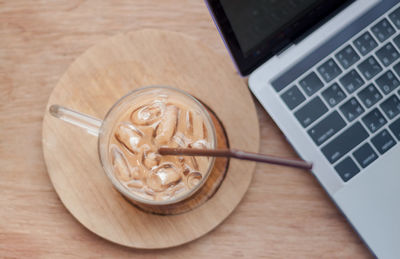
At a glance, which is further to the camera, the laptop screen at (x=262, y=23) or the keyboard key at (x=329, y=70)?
the keyboard key at (x=329, y=70)

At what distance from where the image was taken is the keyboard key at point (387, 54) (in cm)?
60

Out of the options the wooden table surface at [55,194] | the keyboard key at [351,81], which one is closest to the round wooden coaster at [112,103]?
the wooden table surface at [55,194]

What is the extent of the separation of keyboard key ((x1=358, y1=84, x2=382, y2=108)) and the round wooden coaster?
0.15 m

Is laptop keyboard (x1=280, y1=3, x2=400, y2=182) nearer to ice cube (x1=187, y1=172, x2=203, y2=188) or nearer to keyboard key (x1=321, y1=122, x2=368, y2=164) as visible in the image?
keyboard key (x1=321, y1=122, x2=368, y2=164)

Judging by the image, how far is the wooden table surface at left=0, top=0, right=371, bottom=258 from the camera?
61cm

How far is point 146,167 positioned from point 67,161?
0.11 meters

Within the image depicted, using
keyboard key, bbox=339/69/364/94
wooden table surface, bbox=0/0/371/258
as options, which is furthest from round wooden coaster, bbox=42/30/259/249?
keyboard key, bbox=339/69/364/94

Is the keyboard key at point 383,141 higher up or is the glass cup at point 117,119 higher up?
the glass cup at point 117,119

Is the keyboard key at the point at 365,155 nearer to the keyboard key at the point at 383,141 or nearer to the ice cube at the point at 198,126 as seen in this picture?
the keyboard key at the point at 383,141

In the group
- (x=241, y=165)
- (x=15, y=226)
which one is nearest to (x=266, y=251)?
(x=241, y=165)

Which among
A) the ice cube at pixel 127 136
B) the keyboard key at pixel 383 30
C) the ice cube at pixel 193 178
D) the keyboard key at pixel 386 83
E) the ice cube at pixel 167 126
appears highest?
the ice cube at pixel 127 136

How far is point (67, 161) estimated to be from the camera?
0.60 m

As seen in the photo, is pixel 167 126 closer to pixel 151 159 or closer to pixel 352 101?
pixel 151 159

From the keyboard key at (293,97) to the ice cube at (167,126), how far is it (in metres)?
0.15
